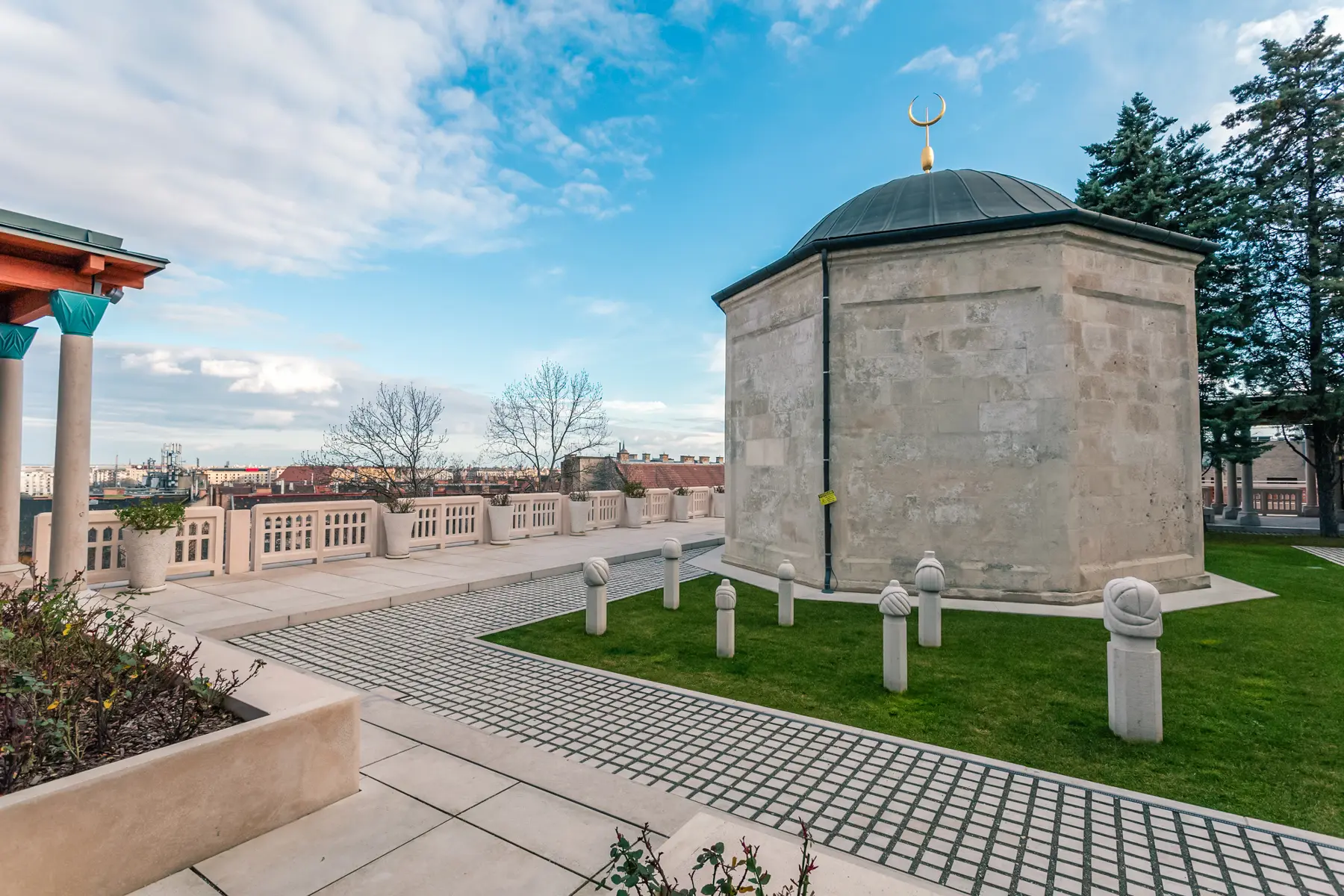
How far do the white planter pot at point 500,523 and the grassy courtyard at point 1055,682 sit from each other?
20.9ft

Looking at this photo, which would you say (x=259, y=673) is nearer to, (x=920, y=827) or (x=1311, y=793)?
(x=920, y=827)

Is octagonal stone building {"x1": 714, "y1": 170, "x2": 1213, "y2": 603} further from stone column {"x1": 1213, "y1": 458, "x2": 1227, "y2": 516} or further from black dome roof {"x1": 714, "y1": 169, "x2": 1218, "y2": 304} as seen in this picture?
stone column {"x1": 1213, "y1": 458, "x2": 1227, "y2": 516}

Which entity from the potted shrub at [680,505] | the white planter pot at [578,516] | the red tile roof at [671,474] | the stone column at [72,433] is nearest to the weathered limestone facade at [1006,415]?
the white planter pot at [578,516]

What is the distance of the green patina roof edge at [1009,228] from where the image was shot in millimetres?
9102

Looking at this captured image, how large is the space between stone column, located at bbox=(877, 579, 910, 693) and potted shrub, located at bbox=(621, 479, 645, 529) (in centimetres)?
1471

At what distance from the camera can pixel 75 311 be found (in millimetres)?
7562

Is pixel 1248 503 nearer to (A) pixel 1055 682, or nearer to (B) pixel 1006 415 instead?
(B) pixel 1006 415

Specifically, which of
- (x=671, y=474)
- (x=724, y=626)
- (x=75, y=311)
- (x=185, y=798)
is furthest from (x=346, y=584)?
(x=671, y=474)

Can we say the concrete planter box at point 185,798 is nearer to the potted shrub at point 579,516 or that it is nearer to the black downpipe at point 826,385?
the black downpipe at point 826,385

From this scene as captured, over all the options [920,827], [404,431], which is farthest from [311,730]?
[404,431]

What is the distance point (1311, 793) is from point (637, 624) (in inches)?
238

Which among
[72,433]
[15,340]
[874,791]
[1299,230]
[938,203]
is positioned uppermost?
[1299,230]

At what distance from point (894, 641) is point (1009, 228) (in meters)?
7.06

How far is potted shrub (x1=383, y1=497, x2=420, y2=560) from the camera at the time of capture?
12.1 metres
